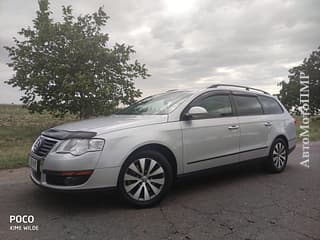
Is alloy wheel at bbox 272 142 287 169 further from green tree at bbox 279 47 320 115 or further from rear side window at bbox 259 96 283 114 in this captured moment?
green tree at bbox 279 47 320 115

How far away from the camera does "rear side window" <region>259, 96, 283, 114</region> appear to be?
532 cm

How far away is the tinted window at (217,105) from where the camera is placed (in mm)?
4260

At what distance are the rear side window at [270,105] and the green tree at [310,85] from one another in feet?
57.3

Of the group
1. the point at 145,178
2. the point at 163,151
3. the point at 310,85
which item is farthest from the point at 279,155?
the point at 310,85

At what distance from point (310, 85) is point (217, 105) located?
2078 centimetres

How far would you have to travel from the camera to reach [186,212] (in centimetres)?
334

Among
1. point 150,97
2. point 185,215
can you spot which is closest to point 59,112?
point 150,97

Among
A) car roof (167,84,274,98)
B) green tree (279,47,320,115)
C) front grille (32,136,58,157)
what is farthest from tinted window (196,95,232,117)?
green tree (279,47,320,115)

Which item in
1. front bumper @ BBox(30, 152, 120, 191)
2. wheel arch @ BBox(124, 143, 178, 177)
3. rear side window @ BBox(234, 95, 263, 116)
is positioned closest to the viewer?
front bumper @ BBox(30, 152, 120, 191)

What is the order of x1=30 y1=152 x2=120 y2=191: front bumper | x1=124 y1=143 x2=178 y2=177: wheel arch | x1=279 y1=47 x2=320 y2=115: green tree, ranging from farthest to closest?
x1=279 y1=47 x2=320 y2=115: green tree
x1=124 y1=143 x2=178 y2=177: wheel arch
x1=30 y1=152 x2=120 y2=191: front bumper

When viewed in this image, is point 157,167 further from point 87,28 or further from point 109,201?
point 87,28

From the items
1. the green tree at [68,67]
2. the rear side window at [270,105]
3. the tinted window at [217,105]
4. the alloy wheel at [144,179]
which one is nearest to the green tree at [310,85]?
the green tree at [68,67]

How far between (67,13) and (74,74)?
348 centimetres

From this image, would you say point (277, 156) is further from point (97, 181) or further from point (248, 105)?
point (97, 181)
